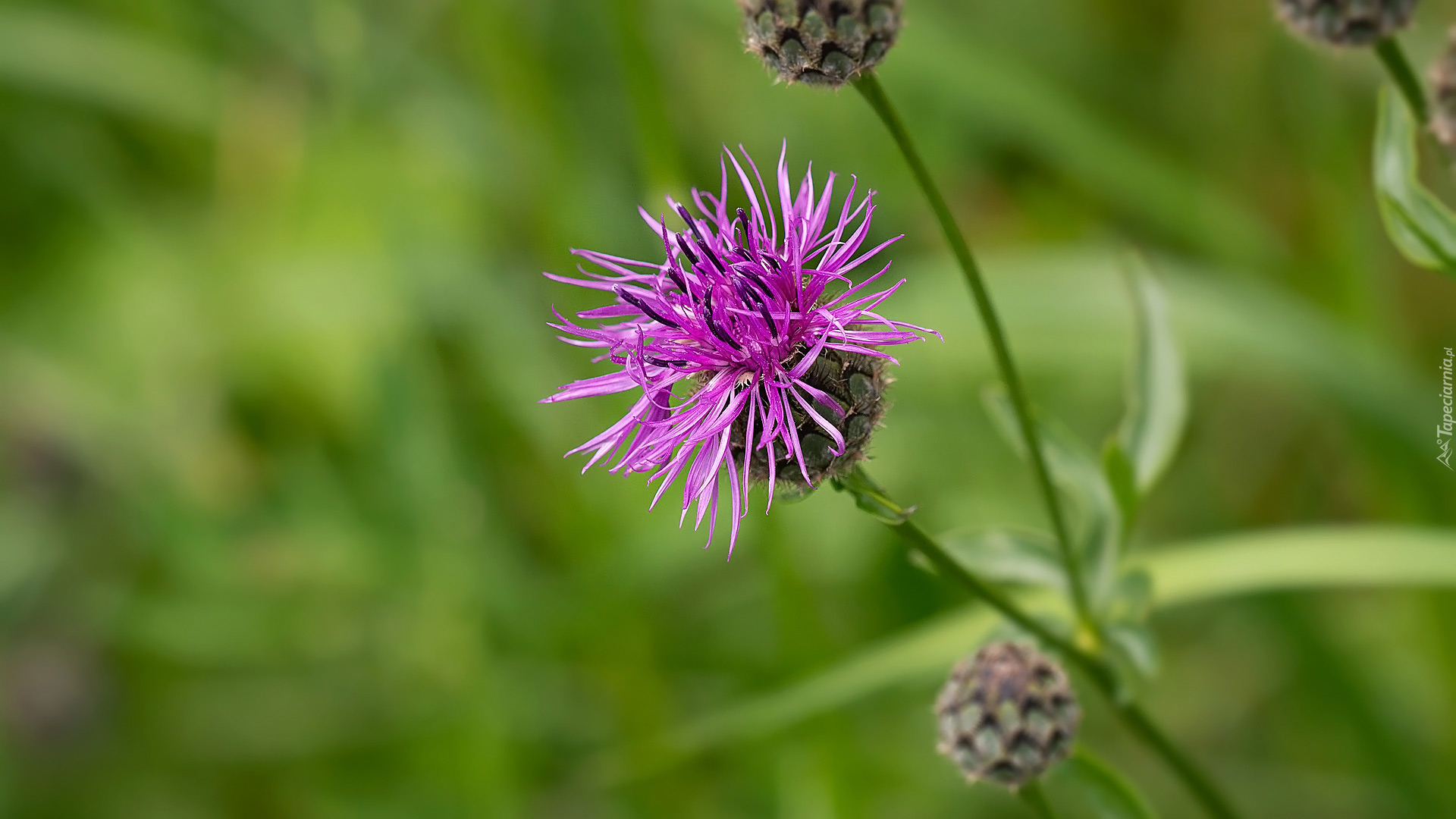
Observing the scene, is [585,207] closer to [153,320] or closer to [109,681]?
[153,320]

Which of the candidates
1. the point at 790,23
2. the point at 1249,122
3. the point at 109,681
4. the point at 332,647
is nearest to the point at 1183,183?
the point at 1249,122

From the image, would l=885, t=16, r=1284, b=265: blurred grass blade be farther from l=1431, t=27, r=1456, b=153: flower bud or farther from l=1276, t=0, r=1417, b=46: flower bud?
l=1431, t=27, r=1456, b=153: flower bud

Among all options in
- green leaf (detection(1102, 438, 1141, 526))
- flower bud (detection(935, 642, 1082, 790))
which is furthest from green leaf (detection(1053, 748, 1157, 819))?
green leaf (detection(1102, 438, 1141, 526))

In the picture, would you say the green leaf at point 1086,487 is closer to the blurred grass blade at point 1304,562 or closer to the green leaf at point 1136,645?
the green leaf at point 1136,645

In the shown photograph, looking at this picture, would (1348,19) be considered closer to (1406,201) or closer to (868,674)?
(1406,201)

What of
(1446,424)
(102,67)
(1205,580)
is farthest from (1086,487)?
(102,67)

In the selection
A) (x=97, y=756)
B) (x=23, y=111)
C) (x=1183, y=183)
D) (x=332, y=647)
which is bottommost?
(x=1183, y=183)
